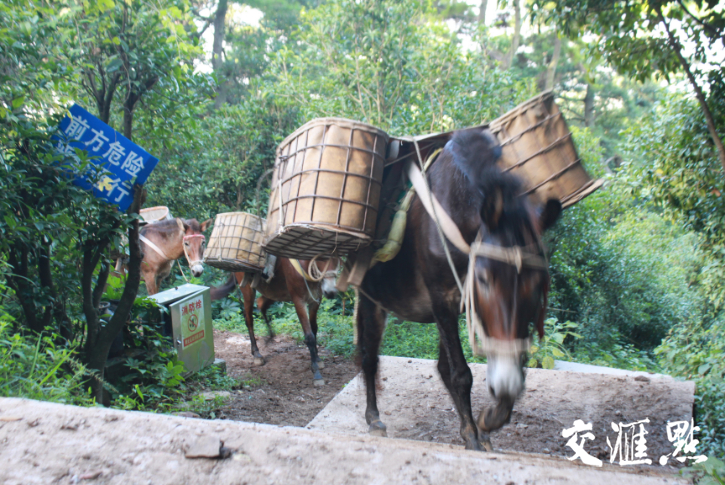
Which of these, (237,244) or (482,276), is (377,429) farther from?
(237,244)

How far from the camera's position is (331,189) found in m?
2.59

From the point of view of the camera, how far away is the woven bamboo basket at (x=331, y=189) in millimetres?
2562

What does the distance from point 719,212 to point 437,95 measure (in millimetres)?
4132

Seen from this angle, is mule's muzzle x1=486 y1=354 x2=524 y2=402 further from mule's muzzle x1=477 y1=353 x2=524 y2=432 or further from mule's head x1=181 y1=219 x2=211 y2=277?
mule's head x1=181 y1=219 x2=211 y2=277

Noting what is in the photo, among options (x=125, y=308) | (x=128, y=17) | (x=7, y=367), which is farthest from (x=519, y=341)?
(x=128, y=17)

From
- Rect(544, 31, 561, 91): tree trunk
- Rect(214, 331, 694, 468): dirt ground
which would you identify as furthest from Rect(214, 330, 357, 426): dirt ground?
Rect(544, 31, 561, 91): tree trunk

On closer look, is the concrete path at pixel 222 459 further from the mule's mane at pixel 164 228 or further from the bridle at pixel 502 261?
the mule's mane at pixel 164 228

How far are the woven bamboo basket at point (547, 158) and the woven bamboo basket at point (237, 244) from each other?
13.6 feet

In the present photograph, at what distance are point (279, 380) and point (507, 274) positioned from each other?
4650 mm

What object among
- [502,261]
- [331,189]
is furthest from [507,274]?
[331,189]

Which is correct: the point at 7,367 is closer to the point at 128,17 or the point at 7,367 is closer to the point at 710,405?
the point at 128,17

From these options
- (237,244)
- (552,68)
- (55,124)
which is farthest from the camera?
(552,68)

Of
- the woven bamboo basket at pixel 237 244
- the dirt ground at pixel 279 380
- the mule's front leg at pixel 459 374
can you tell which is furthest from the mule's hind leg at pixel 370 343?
the woven bamboo basket at pixel 237 244

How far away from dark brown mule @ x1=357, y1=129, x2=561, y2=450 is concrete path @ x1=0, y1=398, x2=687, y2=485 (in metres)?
0.46
